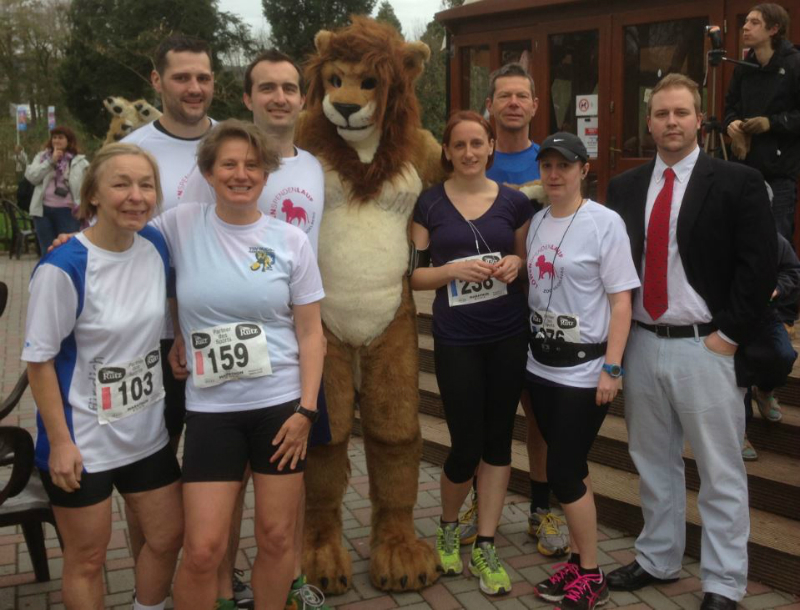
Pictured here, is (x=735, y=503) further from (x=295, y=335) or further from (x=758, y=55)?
(x=758, y=55)

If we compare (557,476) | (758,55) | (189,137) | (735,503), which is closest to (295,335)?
(189,137)

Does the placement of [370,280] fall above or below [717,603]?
above

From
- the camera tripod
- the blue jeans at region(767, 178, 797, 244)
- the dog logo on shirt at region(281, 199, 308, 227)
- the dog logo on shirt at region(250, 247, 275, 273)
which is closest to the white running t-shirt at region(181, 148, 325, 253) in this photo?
the dog logo on shirt at region(281, 199, 308, 227)

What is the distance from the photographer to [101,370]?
2.56 m

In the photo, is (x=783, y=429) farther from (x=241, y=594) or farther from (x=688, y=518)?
(x=241, y=594)

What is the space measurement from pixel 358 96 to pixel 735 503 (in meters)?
2.18

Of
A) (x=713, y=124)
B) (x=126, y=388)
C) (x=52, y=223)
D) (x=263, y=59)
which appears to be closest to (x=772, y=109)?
(x=713, y=124)

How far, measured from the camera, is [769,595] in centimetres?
347

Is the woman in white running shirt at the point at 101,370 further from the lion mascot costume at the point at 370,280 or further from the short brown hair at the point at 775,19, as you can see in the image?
the short brown hair at the point at 775,19

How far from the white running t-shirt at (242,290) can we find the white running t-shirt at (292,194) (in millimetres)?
255

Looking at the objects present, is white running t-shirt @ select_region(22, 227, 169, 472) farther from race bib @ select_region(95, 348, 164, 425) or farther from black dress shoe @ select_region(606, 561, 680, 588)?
black dress shoe @ select_region(606, 561, 680, 588)

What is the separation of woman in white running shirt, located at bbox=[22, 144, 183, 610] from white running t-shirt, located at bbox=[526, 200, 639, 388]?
148 cm

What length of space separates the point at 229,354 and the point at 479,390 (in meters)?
1.16

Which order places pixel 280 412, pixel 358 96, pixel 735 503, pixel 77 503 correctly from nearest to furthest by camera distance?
pixel 77 503 → pixel 280 412 → pixel 735 503 → pixel 358 96
